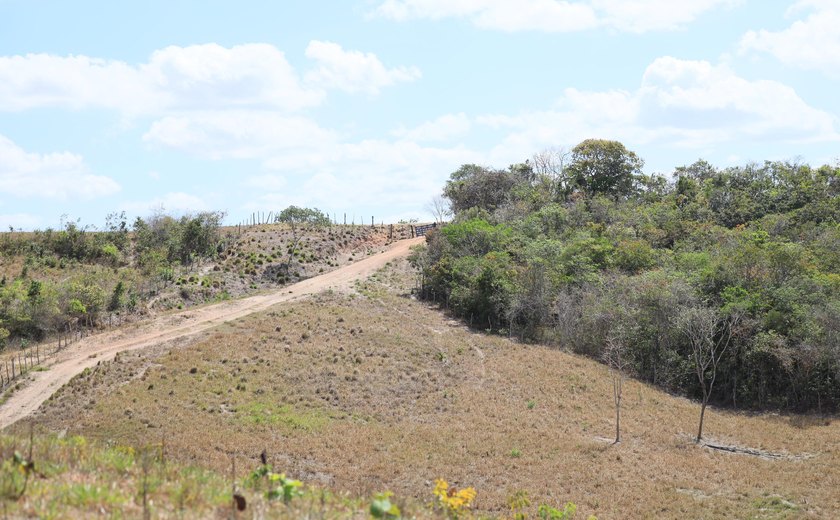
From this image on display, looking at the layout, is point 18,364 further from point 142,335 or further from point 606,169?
point 606,169

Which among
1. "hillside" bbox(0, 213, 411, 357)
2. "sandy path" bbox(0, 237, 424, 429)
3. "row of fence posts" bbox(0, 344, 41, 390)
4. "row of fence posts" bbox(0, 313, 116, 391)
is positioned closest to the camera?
"sandy path" bbox(0, 237, 424, 429)

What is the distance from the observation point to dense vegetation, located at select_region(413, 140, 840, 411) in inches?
1420

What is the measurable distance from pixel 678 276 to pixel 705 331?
27.5 feet

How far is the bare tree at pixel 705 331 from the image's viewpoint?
1299 inches

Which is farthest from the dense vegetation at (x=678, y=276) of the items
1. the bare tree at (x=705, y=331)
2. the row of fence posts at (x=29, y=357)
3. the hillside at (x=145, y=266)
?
the row of fence posts at (x=29, y=357)

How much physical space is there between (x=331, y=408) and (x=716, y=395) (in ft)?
74.2

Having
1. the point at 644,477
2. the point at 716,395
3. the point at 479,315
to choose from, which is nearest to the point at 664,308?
the point at 716,395

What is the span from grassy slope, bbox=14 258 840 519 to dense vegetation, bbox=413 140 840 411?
288cm

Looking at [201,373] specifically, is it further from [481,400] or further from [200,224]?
[200,224]

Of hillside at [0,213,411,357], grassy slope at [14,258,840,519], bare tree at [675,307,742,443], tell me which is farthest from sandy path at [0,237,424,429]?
bare tree at [675,307,742,443]

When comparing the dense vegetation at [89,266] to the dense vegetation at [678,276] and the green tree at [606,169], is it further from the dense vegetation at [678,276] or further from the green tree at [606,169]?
the green tree at [606,169]

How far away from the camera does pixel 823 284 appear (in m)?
37.4

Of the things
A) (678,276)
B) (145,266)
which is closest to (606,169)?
(678,276)

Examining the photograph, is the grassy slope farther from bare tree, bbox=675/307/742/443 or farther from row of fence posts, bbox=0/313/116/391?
row of fence posts, bbox=0/313/116/391
